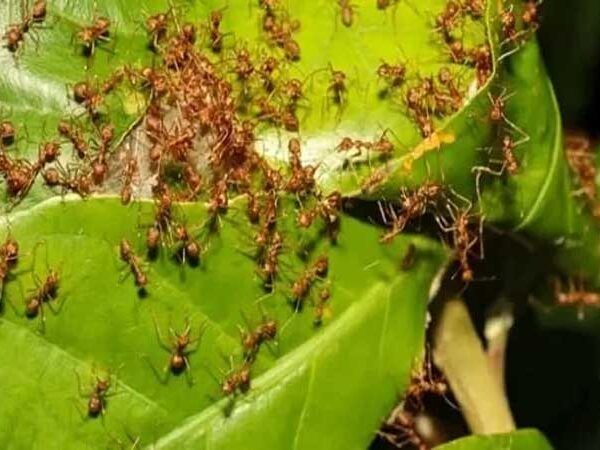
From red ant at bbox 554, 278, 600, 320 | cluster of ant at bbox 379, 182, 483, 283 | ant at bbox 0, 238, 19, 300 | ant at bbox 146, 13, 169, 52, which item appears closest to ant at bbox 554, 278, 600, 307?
red ant at bbox 554, 278, 600, 320

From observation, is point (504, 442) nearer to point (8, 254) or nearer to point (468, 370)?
point (468, 370)

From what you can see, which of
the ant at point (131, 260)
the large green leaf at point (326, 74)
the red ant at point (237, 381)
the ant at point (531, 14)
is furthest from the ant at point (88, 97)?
the ant at point (531, 14)

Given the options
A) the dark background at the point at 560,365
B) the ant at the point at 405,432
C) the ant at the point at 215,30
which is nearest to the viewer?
A: the ant at the point at 215,30

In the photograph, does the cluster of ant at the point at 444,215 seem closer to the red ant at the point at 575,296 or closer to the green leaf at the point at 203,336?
the green leaf at the point at 203,336

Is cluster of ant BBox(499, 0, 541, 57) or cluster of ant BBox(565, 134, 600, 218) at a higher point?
cluster of ant BBox(499, 0, 541, 57)

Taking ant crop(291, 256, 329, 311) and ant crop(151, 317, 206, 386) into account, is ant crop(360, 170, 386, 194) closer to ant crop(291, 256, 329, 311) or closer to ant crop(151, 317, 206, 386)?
ant crop(291, 256, 329, 311)

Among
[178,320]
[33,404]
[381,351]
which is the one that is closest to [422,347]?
[381,351]

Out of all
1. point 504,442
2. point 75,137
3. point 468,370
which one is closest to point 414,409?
point 468,370
